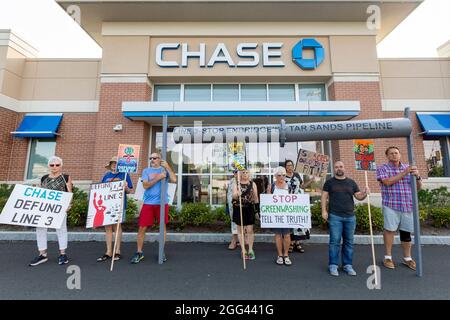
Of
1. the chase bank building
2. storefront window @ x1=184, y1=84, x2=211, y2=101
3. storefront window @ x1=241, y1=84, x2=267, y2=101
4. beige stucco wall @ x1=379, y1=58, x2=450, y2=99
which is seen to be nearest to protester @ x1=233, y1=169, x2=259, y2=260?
the chase bank building

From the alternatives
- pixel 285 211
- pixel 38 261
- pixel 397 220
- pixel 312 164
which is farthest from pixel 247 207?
pixel 38 261

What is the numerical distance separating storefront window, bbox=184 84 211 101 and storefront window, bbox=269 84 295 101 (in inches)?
99.3

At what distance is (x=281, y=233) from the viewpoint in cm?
455

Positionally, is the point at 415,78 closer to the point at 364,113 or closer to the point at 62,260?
the point at 364,113

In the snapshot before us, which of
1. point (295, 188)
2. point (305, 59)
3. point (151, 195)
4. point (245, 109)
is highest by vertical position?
point (305, 59)

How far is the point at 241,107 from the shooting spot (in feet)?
26.1

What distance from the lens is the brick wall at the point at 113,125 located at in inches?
335

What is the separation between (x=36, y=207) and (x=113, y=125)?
4.94 metres

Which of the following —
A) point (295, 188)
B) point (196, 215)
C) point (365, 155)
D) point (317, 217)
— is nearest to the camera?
point (365, 155)

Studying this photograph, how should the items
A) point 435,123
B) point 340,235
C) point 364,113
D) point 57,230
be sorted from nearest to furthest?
point 340,235 < point 57,230 < point 364,113 < point 435,123

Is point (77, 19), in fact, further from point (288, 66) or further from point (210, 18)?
point (288, 66)

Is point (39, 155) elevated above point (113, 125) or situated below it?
below
